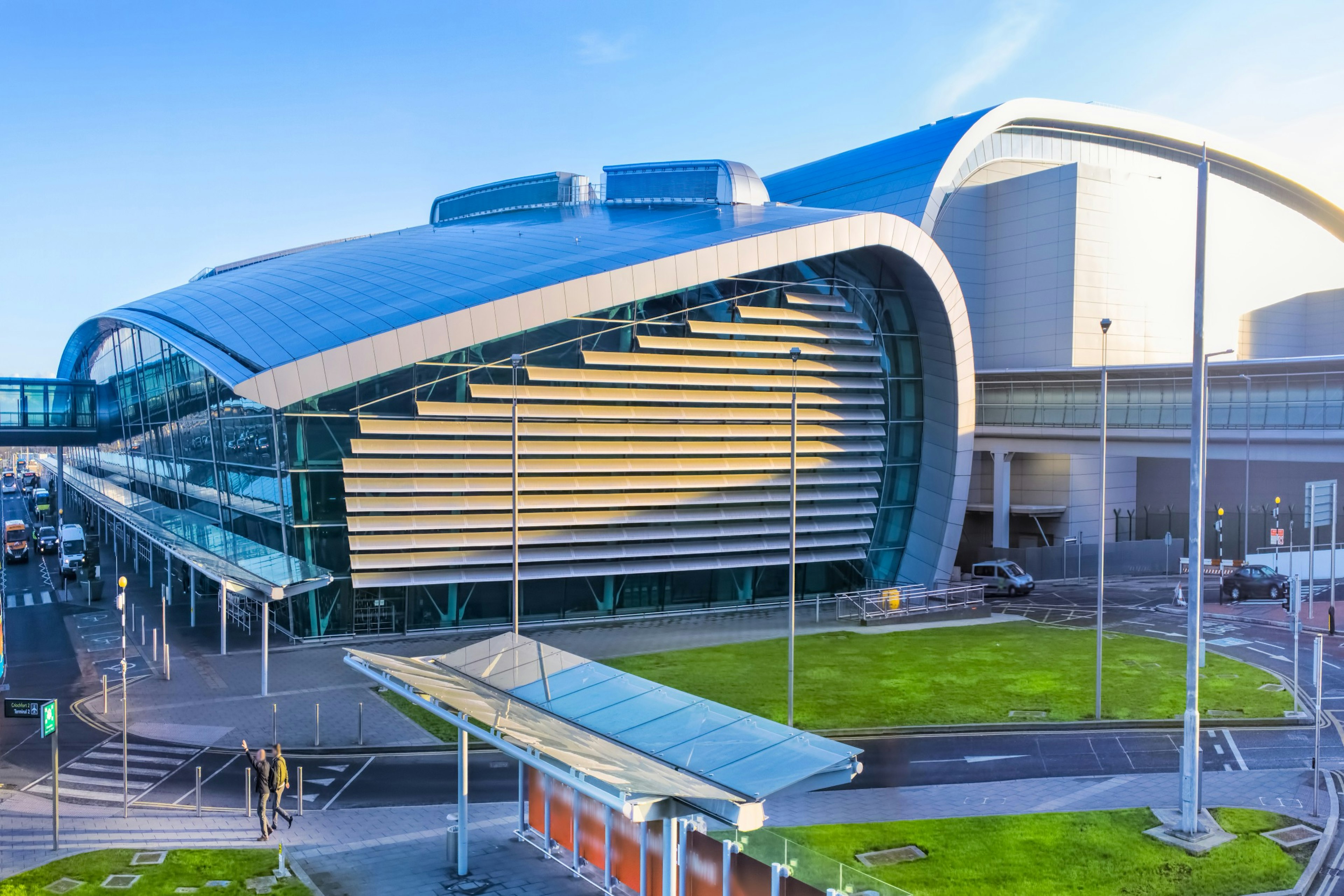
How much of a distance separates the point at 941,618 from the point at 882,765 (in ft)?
62.3

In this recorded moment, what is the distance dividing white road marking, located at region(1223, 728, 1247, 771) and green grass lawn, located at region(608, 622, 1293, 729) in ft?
4.33

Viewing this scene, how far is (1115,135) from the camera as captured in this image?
69.3 metres

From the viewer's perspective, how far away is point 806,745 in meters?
11.3

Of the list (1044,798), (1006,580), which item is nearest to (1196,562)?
(1044,798)

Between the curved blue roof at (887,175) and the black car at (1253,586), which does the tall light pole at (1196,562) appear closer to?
the black car at (1253,586)

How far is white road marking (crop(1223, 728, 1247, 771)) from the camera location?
787 inches

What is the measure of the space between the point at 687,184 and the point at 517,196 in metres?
10.4

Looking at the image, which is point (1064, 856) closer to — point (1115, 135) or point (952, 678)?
point (952, 678)

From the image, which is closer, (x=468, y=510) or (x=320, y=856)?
(x=320, y=856)

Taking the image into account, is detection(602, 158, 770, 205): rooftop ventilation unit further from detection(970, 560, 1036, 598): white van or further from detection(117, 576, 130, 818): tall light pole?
detection(117, 576, 130, 818): tall light pole

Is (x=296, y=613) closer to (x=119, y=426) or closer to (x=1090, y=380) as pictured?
(x=119, y=426)

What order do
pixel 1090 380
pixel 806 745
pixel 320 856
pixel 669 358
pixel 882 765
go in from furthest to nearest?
pixel 1090 380, pixel 669 358, pixel 882 765, pixel 320 856, pixel 806 745

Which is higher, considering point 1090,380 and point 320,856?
point 1090,380

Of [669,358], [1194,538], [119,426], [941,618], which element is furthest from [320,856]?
[119,426]
